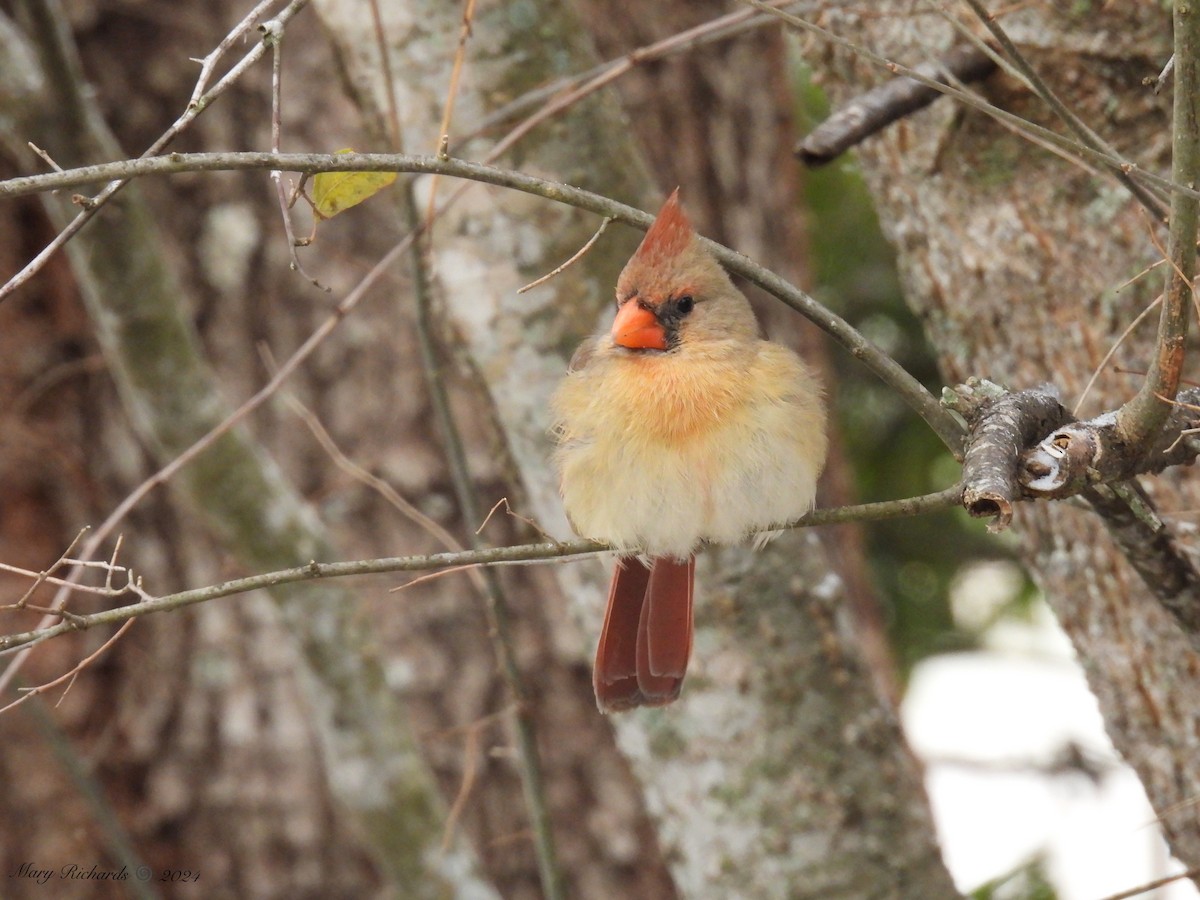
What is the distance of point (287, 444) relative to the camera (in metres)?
4.13

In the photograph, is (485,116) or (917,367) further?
(917,367)

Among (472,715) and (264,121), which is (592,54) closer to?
(264,121)

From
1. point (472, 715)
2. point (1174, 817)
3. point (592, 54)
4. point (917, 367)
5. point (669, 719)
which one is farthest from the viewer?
point (917, 367)

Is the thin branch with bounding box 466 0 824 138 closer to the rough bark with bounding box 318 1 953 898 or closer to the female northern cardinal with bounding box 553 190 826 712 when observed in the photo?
the rough bark with bounding box 318 1 953 898

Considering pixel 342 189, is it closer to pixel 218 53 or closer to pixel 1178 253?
pixel 218 53

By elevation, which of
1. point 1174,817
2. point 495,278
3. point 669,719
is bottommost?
point 1174,817

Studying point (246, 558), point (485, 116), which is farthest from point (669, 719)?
point (485, 116)

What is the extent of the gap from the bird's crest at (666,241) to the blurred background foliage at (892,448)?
6.38 ft

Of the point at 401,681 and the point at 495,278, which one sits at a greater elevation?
the point at 495,278

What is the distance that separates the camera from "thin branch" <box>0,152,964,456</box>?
52.6 inches

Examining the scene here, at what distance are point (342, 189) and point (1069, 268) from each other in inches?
53.9

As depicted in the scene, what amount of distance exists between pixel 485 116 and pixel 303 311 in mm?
1510

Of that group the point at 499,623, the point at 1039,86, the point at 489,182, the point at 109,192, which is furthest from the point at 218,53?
the point at 499,623

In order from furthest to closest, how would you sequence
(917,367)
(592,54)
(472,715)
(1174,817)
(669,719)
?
1. (917,367)
2. (472,715)
3. (592,54)
4. (669,719)
5. (1174,817)
